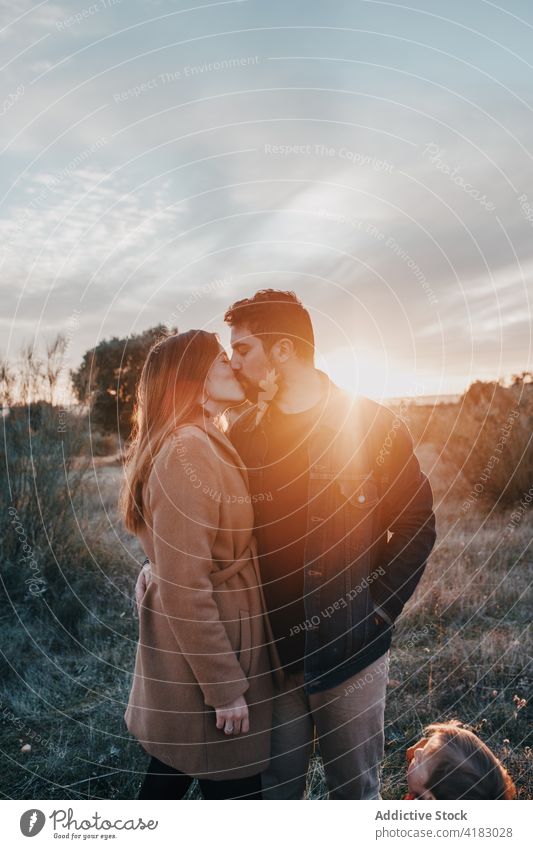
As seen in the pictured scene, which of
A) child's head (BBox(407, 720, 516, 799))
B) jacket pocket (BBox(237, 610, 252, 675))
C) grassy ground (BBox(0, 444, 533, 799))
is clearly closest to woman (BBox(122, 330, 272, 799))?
jacket pocket (BBox(237, 610, 252, 675))

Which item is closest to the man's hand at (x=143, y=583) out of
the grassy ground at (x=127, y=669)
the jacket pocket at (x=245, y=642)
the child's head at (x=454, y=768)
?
the jacket pocket at (x=245, y=642)

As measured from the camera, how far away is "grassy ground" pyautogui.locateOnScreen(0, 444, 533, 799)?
3.87m

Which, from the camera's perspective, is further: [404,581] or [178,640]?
[404,581]

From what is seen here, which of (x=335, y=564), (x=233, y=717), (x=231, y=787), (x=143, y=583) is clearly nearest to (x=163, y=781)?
(x=231, y=787)

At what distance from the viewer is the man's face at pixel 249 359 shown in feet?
9.72

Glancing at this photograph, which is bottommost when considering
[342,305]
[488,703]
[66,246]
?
[488,703]

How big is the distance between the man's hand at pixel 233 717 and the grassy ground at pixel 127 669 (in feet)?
4.63

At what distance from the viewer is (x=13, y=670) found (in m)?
5.02

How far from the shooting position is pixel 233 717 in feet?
8.04

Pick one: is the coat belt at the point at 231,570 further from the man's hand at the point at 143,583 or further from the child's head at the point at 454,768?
the child's head at the point at 454,768

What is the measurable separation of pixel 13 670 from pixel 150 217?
3.56 meters

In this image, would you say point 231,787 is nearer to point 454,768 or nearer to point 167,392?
point 454,768
